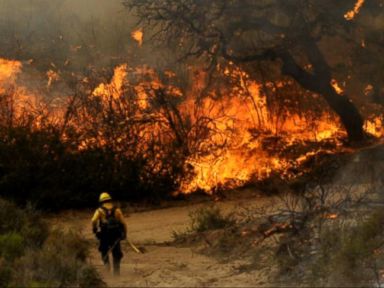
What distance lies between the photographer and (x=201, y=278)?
470 inches

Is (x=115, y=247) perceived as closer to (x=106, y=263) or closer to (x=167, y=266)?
(x=106, y=263)

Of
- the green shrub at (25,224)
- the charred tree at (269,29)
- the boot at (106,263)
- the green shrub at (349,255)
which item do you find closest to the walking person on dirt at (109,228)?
the boot at (106,263)

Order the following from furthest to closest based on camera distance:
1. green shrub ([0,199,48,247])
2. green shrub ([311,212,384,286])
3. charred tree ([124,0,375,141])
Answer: charred tree ([124,0,375,141]) < green shrub ([0,199,48,247]) < green shrub ([311,212,384,286])

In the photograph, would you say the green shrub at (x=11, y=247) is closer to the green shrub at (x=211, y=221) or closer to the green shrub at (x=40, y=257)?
the green shrub at (x=40, y=257)

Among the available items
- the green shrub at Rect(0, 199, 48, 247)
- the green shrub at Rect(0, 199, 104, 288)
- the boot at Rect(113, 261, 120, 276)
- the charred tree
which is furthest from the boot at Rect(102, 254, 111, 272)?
the charred tree

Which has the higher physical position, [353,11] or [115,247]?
[353,11]

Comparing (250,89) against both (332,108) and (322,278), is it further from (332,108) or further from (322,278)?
(322,278)

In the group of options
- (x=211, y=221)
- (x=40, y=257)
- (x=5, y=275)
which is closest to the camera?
(x=5, y=275)

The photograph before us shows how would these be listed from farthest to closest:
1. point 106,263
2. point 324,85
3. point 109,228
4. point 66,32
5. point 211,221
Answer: point 66,32
point 324,85
point 211,221
point 106,263
point 109,228

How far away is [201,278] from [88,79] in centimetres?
1595

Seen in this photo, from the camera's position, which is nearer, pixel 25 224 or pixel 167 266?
pixel 167 266

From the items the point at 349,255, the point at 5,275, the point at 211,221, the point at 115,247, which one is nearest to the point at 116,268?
the point at 115,247

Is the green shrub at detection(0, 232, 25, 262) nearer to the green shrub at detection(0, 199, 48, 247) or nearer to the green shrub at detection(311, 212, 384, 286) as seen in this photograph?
the green shrub at detection(0, 199, 48, 247)

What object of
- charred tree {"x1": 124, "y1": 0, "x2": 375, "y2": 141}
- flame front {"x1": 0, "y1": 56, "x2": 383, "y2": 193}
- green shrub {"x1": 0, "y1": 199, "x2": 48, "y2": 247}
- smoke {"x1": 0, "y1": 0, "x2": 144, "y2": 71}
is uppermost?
smoke {"x1": 0, "y1": 0, "x2": 144, "y2": 71}
